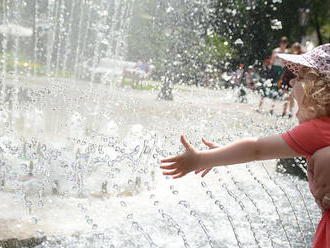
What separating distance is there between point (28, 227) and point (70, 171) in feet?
5.29

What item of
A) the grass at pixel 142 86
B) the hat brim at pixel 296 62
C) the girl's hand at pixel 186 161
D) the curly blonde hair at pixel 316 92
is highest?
the hat brim at pixel 296 62

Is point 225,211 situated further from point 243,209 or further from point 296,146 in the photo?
point 296,146

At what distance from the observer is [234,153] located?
5.72ft

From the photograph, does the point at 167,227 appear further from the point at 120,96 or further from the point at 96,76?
the point at 96,76

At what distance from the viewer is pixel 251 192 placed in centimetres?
518

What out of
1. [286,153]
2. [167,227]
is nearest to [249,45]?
[167,227]

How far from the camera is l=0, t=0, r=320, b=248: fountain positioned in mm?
3518

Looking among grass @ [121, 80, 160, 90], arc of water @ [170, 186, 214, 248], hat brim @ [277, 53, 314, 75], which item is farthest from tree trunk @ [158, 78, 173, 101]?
hat brim @ [277, 53, 314, 75]

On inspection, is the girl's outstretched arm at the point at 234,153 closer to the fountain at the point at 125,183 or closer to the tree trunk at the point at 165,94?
the fountain at the point at 125,183

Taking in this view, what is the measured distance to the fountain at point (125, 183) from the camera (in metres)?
3.52

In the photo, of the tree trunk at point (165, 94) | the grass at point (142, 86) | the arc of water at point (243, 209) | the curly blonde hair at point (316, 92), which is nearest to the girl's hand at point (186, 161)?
the curly blonde hair at point (316, 92)

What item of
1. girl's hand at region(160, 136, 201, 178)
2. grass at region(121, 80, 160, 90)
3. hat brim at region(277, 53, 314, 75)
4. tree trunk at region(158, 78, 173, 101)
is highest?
hat brim at region(277, 53, 314, 75)

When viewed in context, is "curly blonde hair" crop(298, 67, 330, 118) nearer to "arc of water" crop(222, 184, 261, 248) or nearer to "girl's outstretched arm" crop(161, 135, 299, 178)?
"girl's outstretched arm" crop(161, 135, 299, 178)

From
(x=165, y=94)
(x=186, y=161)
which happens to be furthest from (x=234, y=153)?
(x=165, y=94)
